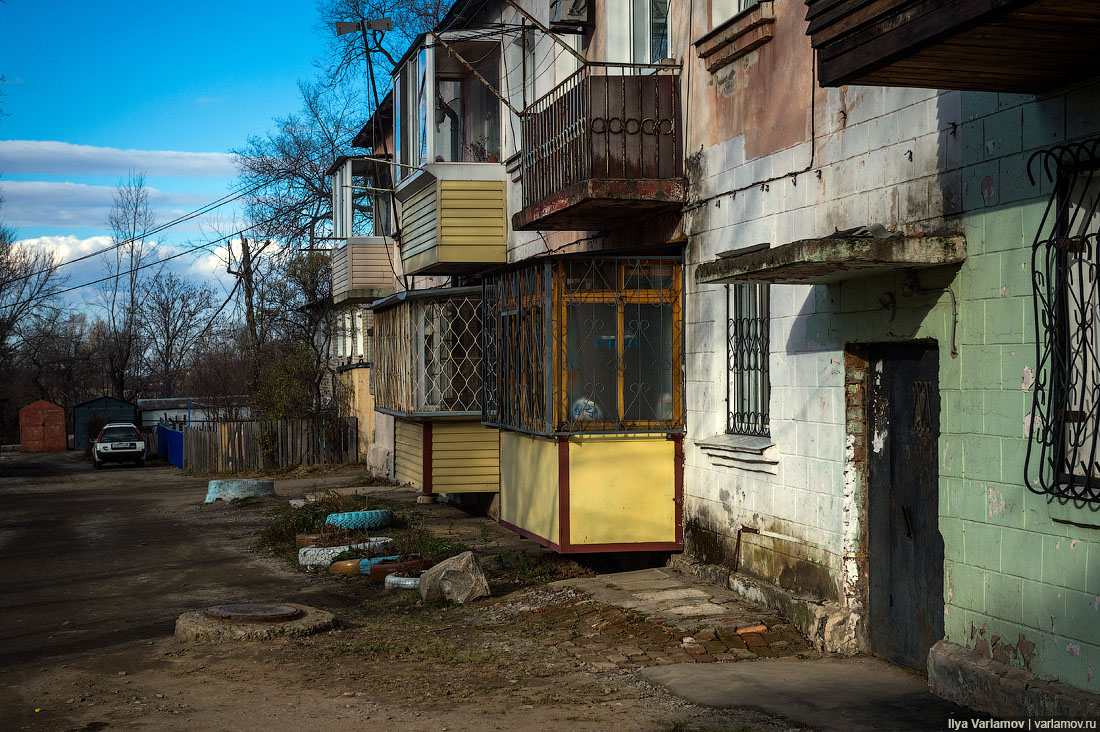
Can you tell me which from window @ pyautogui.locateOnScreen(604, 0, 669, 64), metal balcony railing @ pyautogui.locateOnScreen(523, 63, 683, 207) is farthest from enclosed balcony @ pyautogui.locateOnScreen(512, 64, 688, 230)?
window @ pyautogui.locateOnScreen(604, 0, 669, 64)

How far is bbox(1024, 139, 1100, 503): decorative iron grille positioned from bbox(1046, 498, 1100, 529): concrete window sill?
46 mm

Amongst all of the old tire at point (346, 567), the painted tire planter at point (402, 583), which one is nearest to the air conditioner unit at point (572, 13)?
the painted tire planter at point (402, 583)

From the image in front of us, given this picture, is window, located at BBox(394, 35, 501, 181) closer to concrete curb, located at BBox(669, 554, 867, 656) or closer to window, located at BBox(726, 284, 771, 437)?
window, located at BBox(726, 284, 771, 437)

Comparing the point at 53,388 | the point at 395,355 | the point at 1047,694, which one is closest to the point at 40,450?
the point at 53,388

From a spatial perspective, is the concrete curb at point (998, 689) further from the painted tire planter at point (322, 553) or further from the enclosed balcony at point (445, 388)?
the enclosed balcony at point (445, 388)

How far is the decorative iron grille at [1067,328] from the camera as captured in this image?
5035 mm

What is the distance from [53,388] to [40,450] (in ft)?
49.0

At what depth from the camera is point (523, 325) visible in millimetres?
10430

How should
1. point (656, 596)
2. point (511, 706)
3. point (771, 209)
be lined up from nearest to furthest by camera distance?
point (511, 706)
point (771, 209)
point (656, 596)

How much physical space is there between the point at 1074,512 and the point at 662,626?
3.41 metres

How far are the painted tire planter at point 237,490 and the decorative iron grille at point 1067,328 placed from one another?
16847 mm

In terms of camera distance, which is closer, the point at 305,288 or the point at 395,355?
the point at 395,355

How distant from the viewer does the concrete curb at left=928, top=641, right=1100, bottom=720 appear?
4902 millimetres

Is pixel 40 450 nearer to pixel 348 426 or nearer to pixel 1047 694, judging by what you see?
pixel 348 426
